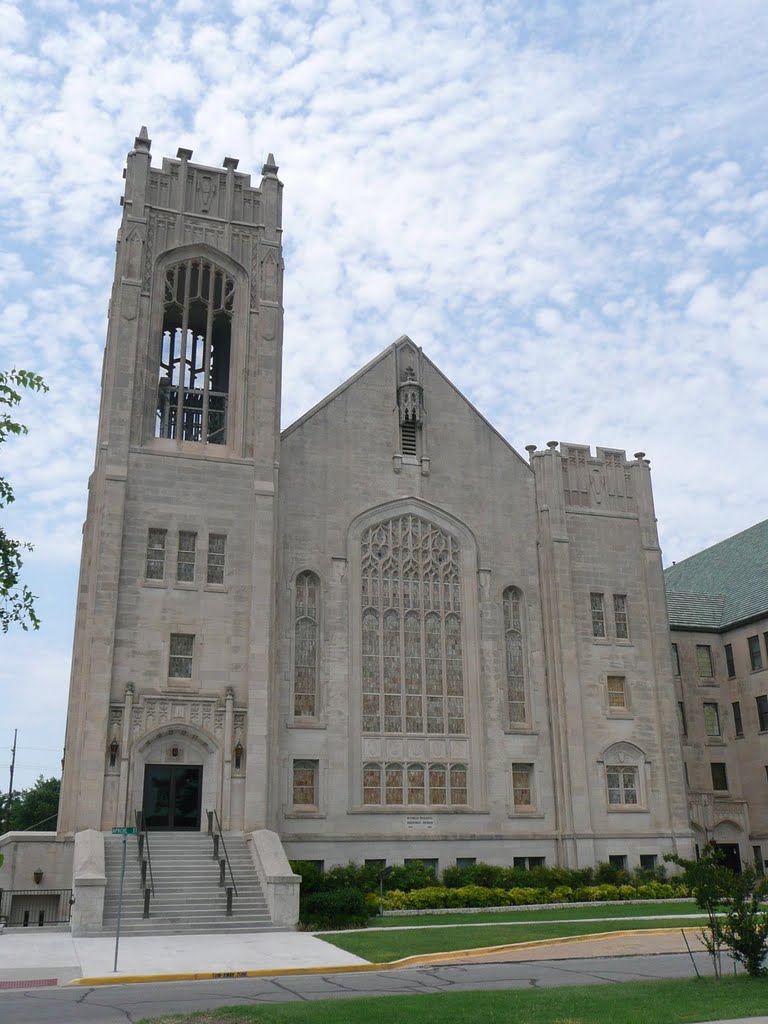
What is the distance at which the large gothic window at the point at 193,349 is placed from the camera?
36.1 m

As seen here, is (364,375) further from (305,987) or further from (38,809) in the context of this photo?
(38,809)

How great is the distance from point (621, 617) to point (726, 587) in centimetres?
1231

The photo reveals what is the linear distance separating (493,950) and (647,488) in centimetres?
2499

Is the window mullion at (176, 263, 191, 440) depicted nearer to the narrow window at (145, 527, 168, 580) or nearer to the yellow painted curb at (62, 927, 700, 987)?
the narrow window at (145, 527, 168, 580)

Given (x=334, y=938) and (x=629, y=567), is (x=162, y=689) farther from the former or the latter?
(x=629, y=567)

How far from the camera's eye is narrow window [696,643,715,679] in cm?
4538

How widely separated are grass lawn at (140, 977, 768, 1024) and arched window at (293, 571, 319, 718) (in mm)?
20333

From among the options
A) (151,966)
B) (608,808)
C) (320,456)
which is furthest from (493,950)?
(320,456)

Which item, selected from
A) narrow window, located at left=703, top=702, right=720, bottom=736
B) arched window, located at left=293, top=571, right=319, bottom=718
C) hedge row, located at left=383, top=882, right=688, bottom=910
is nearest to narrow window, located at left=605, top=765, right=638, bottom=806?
hedge row, located at left=383, top=882, right=688, bottom=910

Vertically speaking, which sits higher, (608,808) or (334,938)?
(608,808)

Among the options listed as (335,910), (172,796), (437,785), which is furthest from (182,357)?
(335,910)

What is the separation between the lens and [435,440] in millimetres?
38719

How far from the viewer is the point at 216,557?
33281 millimetres

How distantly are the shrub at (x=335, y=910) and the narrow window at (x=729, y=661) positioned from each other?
2583 cm
